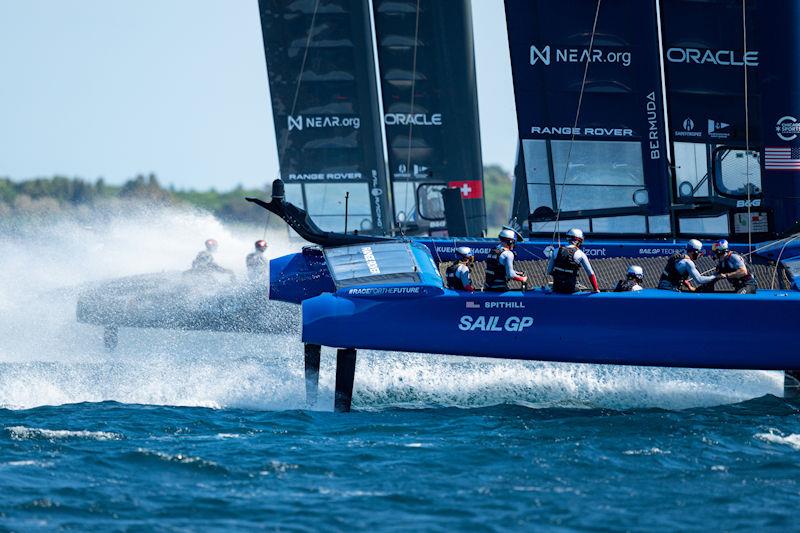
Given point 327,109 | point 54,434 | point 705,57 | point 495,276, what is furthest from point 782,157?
point 327,109

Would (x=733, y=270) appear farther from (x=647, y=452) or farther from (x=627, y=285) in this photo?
(x=647, y=452)

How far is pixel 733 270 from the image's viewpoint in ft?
38.2

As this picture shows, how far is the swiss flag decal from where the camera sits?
65.9 feet

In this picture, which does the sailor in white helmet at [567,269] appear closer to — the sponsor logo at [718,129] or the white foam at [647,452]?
the white foam at [647,452]

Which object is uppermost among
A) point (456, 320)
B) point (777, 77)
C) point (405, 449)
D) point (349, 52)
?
point (349, 52)

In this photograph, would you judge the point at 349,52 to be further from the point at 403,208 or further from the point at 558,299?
the point at 558,299

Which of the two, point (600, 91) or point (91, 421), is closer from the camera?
point (91, 421)

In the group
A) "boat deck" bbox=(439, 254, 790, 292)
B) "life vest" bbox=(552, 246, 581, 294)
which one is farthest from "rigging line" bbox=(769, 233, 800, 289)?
"life vest" bbox=(552, 246, 581, 294)

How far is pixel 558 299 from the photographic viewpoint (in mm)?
11156

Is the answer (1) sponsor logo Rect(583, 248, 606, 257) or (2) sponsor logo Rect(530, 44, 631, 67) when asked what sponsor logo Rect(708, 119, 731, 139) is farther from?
(1) sponsor logo Rect(583, 248, 606, 257)

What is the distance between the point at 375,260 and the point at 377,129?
27.6 ft

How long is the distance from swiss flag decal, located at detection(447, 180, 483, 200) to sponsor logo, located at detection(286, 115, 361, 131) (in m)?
1.63

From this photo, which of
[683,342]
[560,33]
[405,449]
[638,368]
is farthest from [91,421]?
[560,33]

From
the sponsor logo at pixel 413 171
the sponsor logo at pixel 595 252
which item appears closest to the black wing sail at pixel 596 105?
the sponsor logo at pixel 595 252
